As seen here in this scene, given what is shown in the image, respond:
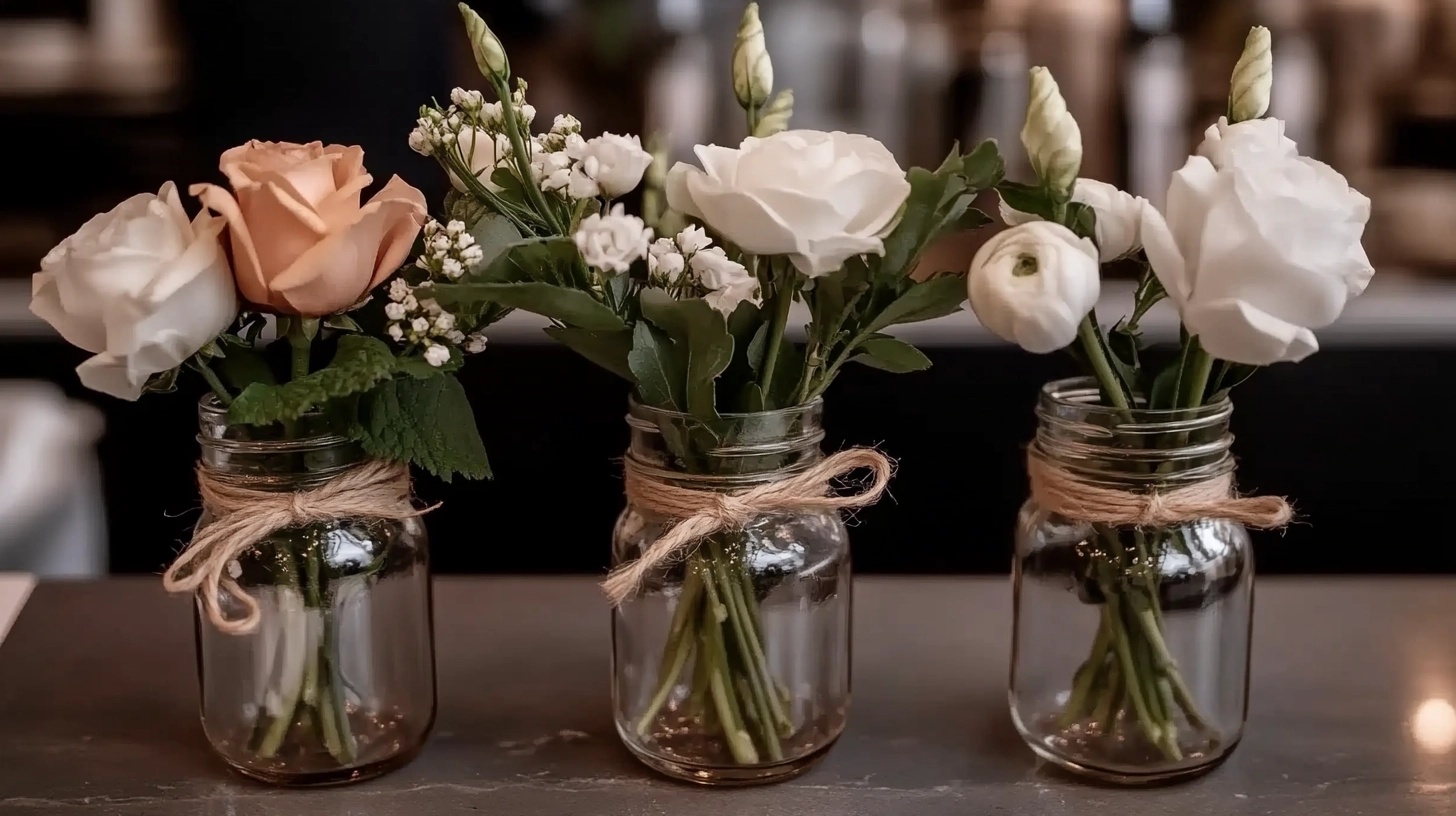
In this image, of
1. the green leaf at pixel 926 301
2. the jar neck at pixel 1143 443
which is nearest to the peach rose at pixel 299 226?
the green leaf at pixel 926 301

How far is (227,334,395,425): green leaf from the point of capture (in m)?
0.54

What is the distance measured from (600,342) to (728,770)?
0.21m

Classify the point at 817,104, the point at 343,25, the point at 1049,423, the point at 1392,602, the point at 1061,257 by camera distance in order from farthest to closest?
the point at 817,104 → the point at 343,25 → the point at 1392,602 → the point at 1049,423 → the point at 1061,257

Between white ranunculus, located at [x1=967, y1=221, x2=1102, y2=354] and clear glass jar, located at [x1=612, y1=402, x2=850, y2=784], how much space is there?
0.11 meters

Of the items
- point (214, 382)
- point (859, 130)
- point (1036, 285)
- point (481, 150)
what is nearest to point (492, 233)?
point (481, 150)

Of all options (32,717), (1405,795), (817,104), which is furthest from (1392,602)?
(817,104)

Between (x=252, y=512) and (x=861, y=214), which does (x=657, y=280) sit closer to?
(x=861, y=214)

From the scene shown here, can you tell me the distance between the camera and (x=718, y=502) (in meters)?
0.58

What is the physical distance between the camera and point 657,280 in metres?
0.56

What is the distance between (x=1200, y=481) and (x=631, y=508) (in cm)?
26

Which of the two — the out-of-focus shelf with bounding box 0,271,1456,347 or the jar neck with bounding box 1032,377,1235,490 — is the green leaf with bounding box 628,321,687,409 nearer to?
the jar neck with bounding box 1032,377,1235,490

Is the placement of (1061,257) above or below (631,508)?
above

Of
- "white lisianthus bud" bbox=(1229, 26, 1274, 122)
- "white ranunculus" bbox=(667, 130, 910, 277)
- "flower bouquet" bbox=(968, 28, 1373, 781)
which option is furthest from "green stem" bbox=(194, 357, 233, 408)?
"white lisianthus bud" bbox=(1229, 26, 1274, 122)

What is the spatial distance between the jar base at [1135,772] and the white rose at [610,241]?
13.1 inches
